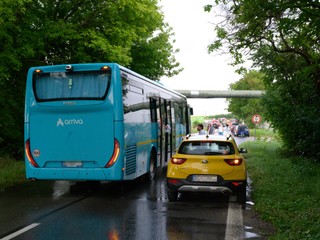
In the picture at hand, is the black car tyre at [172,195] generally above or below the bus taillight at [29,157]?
below

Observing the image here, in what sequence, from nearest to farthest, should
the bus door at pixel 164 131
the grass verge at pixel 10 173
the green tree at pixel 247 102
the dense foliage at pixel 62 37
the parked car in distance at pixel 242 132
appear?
the grass verge at pixel 10 173 → the bus door at pixel 164 131 → the dense foliage at pixel 62 37 → the parked car in distance at pixel 242 132 → the green tree at pixel 247 102

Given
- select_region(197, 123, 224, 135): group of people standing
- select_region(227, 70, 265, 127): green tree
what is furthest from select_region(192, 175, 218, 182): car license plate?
select_region(227, 70, 265, 127): green tree

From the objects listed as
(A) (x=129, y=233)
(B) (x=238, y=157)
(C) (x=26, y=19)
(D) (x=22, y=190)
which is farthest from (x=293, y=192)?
(C) (x=26, y=19)

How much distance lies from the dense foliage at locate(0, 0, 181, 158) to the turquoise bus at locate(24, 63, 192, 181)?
494cm

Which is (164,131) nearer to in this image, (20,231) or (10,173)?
(10,173)

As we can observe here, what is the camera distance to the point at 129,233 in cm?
676

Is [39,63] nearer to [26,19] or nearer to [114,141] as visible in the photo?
[26,19]

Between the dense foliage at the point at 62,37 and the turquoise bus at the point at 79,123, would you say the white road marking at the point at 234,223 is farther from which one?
the dense foliage at the point at 62,37

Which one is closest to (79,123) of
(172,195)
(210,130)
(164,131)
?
(172,195)

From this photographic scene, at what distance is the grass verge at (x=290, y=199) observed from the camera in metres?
6.71

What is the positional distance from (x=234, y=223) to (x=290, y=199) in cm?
223

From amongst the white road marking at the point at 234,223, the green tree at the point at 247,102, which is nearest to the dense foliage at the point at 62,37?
the white road marking at the point at 234,223

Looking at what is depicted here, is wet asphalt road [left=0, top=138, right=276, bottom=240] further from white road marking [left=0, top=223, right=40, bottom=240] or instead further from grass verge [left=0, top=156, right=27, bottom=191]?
grass verge [left=0, top=156, right=27, bottom=191]

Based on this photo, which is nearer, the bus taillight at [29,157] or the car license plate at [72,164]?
the car license plate at [72,164]
